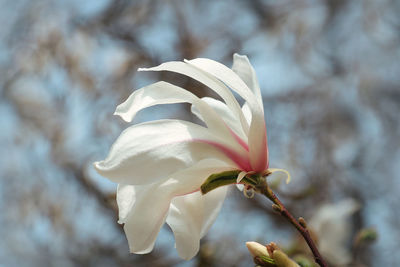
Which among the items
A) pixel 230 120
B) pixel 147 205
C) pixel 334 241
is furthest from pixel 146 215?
pixel 334 241

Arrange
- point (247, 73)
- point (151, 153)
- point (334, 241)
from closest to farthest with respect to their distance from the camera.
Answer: point (151, 153) → point (247, 73) → point (334, 241)

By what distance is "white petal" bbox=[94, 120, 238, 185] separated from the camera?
0.36m

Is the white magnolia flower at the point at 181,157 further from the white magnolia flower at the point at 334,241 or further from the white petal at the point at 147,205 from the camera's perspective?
the white magnolia flower at the point at 334,241

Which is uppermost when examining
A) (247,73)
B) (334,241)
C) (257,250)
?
(247,73)

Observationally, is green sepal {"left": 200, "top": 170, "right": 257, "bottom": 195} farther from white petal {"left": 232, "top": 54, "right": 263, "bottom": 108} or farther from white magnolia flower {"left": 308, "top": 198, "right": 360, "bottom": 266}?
white magnolia flower {"left": 308, "top": 198, "right": 360, "bottom": 266}

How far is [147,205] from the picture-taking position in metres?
0.40

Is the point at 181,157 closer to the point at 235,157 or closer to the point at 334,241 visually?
the point at 235,157

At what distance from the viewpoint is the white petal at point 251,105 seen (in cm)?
41

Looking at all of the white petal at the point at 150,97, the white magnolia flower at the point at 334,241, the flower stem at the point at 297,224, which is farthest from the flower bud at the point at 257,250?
the white magnolia flower at the point at 334,241

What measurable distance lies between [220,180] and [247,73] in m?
0.12

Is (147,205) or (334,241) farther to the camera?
(334,241)

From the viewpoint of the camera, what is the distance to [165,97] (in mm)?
413

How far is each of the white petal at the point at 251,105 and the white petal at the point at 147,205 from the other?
0.06 meters

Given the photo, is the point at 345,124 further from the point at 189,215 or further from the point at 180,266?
the point at 189,215
